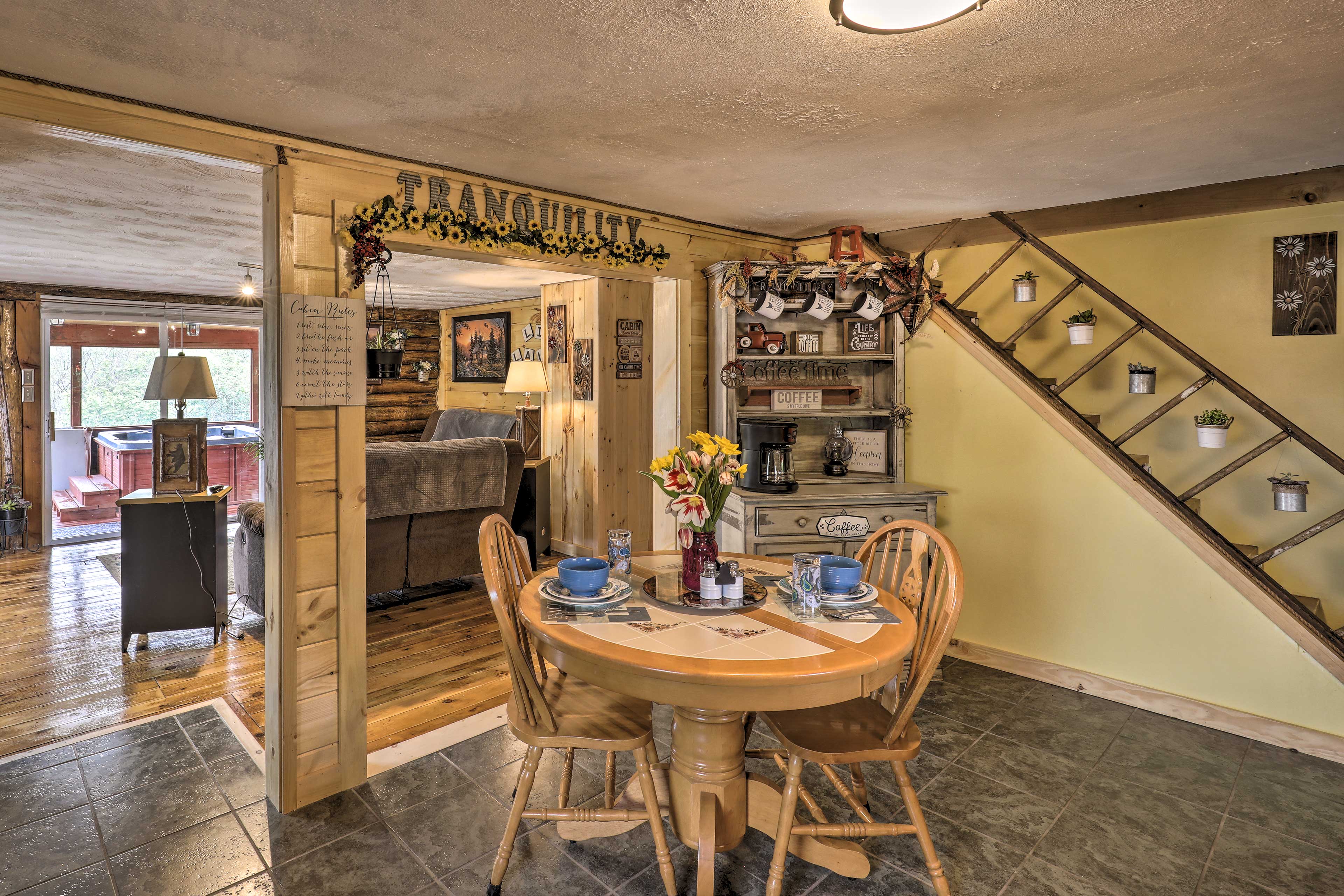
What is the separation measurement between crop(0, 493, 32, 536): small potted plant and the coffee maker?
597 cm

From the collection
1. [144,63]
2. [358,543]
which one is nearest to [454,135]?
[144,63]

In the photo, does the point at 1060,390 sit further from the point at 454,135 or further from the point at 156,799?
the point at 156,799

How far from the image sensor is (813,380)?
4.04 metres

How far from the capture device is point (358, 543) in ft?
8.46

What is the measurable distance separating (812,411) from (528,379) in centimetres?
285

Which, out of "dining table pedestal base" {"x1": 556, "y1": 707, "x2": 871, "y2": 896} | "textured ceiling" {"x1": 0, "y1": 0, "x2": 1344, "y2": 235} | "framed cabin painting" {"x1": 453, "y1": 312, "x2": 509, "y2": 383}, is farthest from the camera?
"framed cabin painting" {"x1": 453, "y1": 312, "x2": 509, "y2": 383}

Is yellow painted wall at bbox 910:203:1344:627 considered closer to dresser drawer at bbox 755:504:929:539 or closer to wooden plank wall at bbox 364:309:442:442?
dresser drawer at bbox 755:504:929:539

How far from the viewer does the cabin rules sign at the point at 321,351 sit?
2.36m

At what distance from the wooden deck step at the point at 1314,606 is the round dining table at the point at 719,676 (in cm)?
204

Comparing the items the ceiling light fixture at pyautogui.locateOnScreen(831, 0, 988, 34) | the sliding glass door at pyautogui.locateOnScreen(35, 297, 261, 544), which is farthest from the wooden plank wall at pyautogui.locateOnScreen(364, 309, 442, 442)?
the ceiling light fixture at pyautogui.locateOnScreen(831, 0, 988, 34)

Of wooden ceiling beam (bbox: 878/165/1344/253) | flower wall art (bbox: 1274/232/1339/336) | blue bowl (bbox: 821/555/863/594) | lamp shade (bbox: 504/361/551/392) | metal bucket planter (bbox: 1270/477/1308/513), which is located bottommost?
blue bowl (bbox: 821/555/863/594)

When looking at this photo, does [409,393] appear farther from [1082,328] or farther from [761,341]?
[1082,328]

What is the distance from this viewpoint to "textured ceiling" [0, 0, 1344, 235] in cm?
163

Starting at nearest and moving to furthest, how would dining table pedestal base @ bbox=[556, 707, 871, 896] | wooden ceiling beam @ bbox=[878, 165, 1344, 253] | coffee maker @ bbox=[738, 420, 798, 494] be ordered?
dining table pedestal base @ bbox=[556, 707, 871, 896] → wooden ceiling beam @ bbox=[878, 165, 1344, 253] → coffee maker @ bbox=[738, 420, 798, 494]
